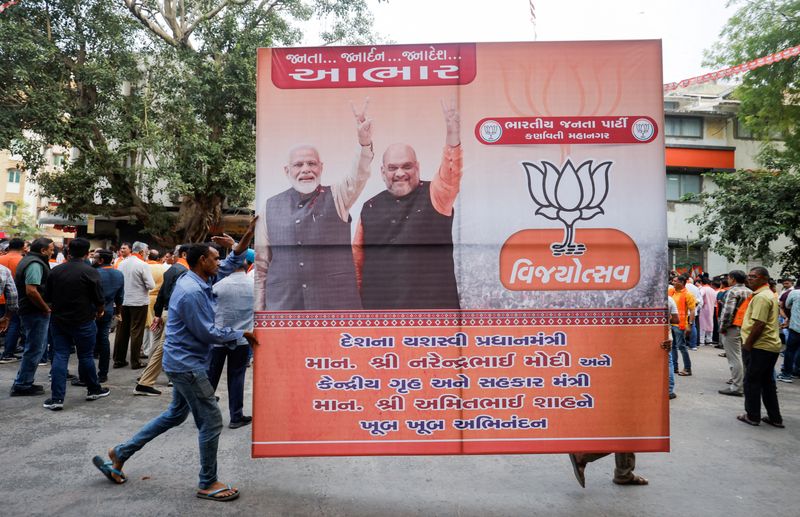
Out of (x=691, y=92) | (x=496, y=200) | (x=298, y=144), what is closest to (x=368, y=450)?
(x=496, y=200)

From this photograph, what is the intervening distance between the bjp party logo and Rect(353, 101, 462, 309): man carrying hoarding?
396 mm

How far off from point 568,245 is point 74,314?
5.43m

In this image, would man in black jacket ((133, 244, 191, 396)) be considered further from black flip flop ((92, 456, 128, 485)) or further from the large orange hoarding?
the large orange hoarding

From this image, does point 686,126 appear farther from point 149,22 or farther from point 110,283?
point 110,283

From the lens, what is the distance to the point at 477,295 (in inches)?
134

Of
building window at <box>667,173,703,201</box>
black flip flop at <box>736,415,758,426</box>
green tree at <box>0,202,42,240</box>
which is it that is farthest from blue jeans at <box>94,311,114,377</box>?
green tree at <box>0,202,42,240</box>

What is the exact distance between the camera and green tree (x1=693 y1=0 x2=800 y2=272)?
1388cm

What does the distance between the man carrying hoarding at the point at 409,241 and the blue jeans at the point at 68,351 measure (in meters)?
4.38

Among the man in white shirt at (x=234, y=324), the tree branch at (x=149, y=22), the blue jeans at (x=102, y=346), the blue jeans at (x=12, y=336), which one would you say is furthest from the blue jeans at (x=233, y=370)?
the tree branch at (x=149, y=22)

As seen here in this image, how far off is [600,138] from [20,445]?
212 inches

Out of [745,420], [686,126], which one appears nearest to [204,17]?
[745,420]

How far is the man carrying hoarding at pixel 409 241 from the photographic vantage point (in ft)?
11.1

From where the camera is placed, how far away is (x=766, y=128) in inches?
602

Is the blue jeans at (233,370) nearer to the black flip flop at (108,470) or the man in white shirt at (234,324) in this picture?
the man in white shirt at (234,324)
